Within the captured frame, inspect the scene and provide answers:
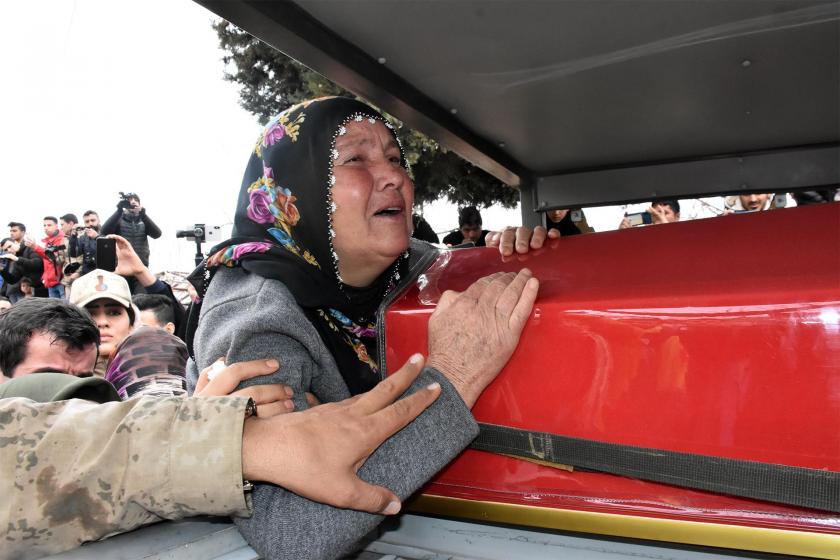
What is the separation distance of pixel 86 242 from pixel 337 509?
9239 mm

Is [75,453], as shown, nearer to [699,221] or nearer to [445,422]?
[445,422]

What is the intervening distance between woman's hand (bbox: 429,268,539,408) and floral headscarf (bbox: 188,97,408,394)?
328 mm

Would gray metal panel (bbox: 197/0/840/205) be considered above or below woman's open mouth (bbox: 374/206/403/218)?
above

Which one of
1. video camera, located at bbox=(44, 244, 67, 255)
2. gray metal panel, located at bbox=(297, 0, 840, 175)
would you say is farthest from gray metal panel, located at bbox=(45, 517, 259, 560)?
video camera, located at bbox=(44, 244, 67, 255)

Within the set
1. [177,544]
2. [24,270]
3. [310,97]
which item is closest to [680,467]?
[177,544]

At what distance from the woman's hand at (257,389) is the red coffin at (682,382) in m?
0.38

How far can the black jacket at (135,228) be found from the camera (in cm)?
783

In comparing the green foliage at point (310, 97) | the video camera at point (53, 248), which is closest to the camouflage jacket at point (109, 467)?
the green foliage at point (310, 97)

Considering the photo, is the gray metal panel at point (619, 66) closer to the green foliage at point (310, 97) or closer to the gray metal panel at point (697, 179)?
the gray metal panel at point (697, 179)

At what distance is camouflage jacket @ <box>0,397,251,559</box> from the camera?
969 millimetres

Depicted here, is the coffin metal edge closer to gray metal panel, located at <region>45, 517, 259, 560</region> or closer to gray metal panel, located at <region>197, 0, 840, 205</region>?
gray metal panel, located at <region>45, 517, 259, 560</region>

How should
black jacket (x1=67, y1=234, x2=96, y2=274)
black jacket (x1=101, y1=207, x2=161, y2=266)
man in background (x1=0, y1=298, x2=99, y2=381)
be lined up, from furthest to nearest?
black jacket (x1=67, y1=234, x2=96, y2=274) < black jacket (x1=101, y1=207, x2=161, y2=266) < man in background (x1=0, y1=298, x2=99, y2=381)

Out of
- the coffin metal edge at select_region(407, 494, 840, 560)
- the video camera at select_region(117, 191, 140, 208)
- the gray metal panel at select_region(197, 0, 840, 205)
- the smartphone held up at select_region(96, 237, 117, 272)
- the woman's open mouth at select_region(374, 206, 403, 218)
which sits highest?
the video camera at select_region(117, 191, 140, 208)

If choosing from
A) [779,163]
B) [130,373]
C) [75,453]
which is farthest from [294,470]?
[779,163]
